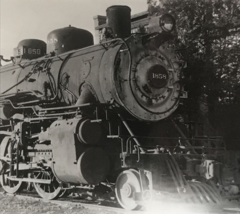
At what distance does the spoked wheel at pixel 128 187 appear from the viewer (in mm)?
6820

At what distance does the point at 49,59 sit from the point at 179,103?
3.08 m

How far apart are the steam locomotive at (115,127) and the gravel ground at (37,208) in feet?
1.56

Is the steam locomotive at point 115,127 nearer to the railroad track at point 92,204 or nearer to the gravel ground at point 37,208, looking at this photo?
the railroad track at point 92,204

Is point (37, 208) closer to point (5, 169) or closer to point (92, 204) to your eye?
point (92, 204)

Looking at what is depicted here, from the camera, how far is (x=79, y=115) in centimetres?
750

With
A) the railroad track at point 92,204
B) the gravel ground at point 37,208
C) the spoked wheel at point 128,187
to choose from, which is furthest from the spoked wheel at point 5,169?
the spoked wheel at point 128,187

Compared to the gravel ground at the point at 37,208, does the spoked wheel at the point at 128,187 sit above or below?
above

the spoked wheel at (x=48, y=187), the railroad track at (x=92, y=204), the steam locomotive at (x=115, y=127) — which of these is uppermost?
the steam locomotive at (x=115, y=127)

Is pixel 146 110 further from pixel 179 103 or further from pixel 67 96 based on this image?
pixel 67 96

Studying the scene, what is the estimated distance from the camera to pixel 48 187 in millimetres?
8867

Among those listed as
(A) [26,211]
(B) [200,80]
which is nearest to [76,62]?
(A) [26,211]

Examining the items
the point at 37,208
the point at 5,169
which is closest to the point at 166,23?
the point at 37,208

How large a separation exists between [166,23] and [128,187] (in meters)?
3.14

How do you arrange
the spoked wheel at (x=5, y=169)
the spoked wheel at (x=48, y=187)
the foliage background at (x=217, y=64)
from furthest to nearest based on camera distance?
the foliage background at (x=217, y=64) < the spoked wheel at (x=5, y=169) < the spoked wheel at (x=48, y=187)
